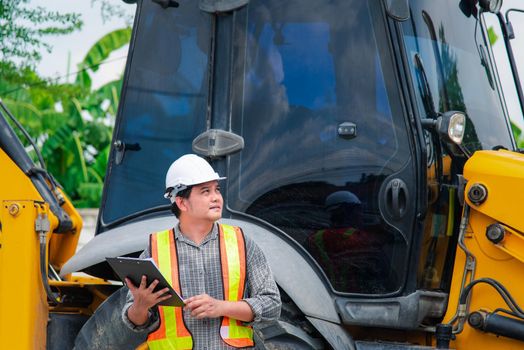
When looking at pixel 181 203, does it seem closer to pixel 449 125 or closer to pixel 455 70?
pixel 449 125

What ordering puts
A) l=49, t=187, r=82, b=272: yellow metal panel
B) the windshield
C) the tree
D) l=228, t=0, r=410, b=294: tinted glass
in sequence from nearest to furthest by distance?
l=228, t=0, r=410, b=294: tinted glass < the windshield < l=49, t=187, r=82, b=272: yellow metal panel < the tree

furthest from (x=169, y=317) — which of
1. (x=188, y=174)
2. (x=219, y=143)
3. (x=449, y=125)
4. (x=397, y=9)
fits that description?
(x=397, y=9)

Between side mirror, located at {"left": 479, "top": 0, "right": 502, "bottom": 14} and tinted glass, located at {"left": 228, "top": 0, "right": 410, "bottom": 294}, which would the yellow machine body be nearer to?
tinted glass, located at {"left": 228, "top": 0, "right": 410, "bottom": 294}

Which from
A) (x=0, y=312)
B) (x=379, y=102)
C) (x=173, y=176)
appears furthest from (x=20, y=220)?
(x=379, y=102)

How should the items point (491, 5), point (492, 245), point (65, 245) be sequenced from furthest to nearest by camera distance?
point (65, 245), point (491, 5), point (492, 245)

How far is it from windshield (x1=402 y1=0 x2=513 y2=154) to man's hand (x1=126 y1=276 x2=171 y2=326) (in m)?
1.42

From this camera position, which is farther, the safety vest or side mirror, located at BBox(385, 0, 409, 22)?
side mirror, located at BBox(385, 0, 409, 22)

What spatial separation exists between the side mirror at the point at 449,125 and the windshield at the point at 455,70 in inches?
2.7

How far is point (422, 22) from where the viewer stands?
4234 millimetres

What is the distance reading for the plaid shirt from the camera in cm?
352

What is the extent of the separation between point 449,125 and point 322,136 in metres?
0.53

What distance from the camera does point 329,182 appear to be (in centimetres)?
409

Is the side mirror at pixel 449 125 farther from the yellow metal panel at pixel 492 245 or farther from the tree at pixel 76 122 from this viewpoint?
the tree at pixel 76 122

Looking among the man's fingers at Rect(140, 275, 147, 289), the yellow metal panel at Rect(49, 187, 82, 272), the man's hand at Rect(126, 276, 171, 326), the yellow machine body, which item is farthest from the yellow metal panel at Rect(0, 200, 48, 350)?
the man's fingers at Rect(140, 275, 147, 289)
